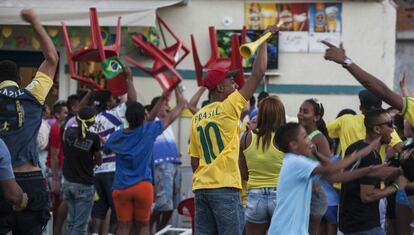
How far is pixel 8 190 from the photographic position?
21.1 ft

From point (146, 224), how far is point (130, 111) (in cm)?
138

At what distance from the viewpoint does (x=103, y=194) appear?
11.4 m

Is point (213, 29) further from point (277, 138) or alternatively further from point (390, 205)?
point (277, 138)

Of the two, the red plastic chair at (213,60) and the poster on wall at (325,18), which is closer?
the red plastic chair at (213,60)

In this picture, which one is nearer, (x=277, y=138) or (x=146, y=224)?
(x=277, y=138)

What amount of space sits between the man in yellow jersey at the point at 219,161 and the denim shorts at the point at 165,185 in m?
4.19

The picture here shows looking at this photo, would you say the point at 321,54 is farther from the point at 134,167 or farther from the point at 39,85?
the point at 39,85

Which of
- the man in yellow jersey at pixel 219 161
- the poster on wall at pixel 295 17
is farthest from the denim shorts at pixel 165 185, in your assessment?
the man in yellow jersey at pixel 219 161


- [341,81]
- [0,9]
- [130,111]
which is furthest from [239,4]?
[130,111]

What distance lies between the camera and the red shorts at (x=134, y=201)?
400 inches

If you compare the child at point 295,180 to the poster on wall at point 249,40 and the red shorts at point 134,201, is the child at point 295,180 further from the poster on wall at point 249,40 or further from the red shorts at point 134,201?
the poster on wall at point 249,40

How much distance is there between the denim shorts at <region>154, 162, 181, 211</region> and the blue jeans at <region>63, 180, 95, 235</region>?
1780 millimetres

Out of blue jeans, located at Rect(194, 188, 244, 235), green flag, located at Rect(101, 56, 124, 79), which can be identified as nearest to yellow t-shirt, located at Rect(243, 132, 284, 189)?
blue jeans, located at Rect(194, 188, 244, 235)

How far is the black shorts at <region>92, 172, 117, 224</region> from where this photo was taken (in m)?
11.3
